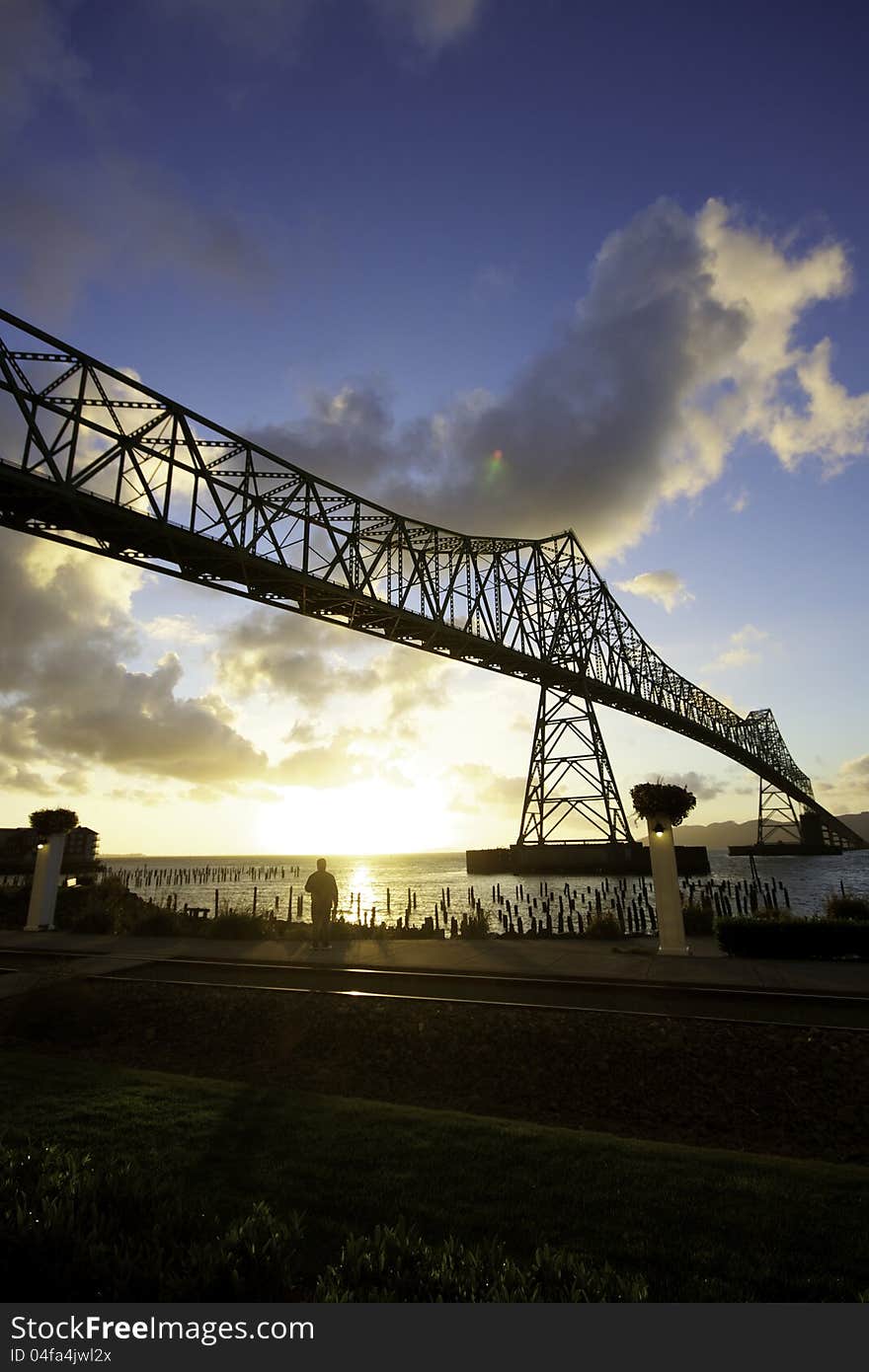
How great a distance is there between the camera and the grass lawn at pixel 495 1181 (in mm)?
4016

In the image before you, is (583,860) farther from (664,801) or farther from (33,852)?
(33,852)

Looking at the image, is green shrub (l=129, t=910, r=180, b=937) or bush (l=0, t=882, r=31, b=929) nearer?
green shrub (l=129, t=910, r=180, b=937)

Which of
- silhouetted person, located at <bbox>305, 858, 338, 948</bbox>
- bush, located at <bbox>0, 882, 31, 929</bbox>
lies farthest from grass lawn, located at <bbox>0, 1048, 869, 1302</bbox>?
bush, located at <bbox>0, 882, 31, 929</bbox>

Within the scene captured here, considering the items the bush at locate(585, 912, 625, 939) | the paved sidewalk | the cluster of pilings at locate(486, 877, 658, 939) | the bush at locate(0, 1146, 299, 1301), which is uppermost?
the bush at locate(585, 912, 625, 939)

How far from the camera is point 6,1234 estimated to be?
364 centimetres

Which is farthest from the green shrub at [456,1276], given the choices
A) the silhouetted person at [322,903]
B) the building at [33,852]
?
the building at [33,852]

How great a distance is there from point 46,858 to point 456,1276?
21.2m

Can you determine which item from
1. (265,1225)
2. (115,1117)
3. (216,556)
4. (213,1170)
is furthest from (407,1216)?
(216,556)

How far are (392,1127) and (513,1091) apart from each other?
1.96 m

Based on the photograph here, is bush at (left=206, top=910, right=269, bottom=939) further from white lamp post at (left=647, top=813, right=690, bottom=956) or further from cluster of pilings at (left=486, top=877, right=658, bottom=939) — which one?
cluster of pilings at (left=486, top=877, right=658, bottom=939)

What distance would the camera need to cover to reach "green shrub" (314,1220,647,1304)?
11.0 feet

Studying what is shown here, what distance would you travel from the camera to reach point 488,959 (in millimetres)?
14125

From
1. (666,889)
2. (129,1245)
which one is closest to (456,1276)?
(129,1245)

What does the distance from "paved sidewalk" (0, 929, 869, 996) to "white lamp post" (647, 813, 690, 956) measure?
434 mm
